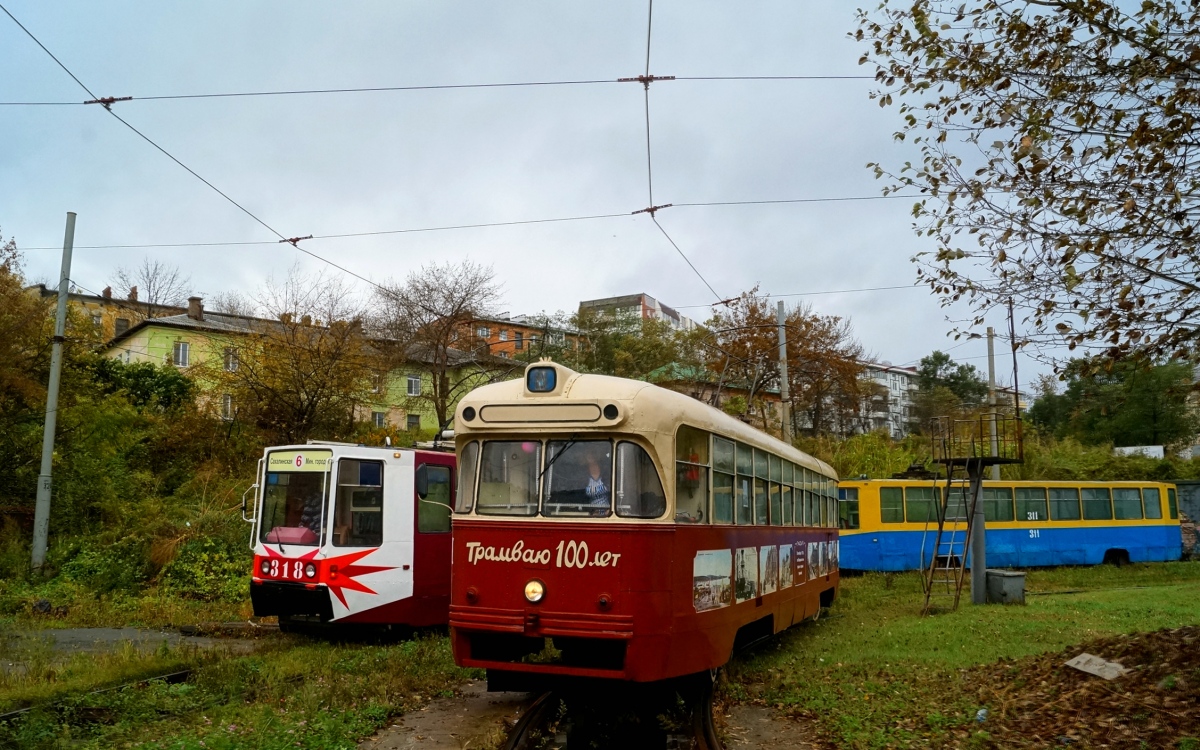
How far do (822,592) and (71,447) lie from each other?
686 inches

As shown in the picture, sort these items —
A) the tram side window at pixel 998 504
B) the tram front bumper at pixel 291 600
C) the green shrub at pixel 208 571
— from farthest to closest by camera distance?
the tram side window at pixel 998 504 → the green shrub at pixel 208 571 → the tram front bumper at pixel 291 600

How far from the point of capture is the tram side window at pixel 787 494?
1177 centimetres

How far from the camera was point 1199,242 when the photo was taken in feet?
23.3

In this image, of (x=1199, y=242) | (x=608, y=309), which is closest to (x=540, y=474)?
(x=1199, y=242)

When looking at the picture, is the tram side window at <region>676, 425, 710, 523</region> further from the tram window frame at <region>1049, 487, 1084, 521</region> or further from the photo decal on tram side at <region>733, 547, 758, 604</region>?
the tram window frame at <region>1049, 487, 1084, 521</region>

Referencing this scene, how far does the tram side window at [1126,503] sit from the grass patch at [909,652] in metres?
6.02

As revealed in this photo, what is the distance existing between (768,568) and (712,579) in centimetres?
235

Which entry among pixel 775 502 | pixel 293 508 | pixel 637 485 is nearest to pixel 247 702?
pixel 293 508

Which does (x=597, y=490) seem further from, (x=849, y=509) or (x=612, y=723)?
(x=849, y=509)

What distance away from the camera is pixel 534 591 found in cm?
772

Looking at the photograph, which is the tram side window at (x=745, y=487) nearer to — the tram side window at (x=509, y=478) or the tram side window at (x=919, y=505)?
the tram side window at (x=509, y=478)

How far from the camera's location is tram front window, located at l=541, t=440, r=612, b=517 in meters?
7.73

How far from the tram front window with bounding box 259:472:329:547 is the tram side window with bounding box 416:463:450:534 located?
1.35m

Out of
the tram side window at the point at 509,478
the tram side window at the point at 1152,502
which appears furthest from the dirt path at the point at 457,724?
the tram side window at the point at 1152,502
